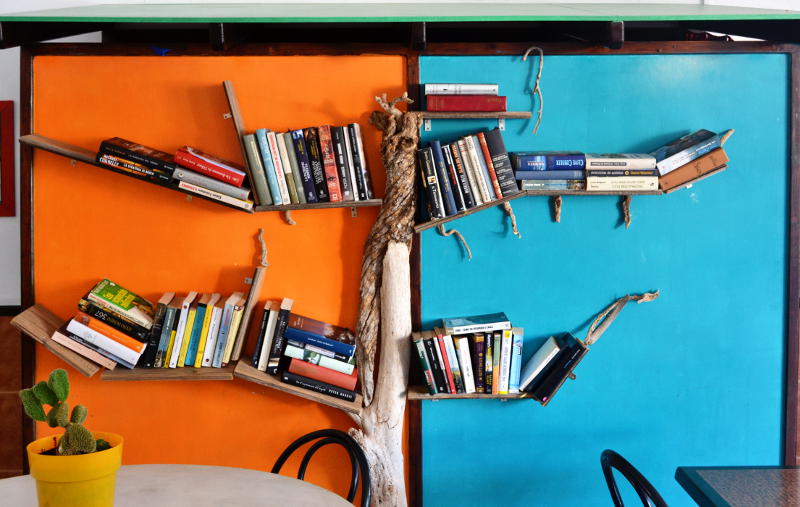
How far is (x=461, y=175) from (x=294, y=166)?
722 millimetres

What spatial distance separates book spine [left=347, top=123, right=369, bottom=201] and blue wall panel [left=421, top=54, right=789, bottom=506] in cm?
37

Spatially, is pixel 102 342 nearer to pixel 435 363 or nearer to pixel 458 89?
pixel 435 363

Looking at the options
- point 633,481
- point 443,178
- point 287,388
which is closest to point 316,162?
point 443,178

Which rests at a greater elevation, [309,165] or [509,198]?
[309,165]

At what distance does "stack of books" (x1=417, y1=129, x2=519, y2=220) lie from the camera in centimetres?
285

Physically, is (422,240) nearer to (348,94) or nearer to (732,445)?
(348,94)

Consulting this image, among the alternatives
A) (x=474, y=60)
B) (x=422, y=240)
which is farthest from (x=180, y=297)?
(x=474, y=60)

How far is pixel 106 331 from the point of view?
9.18 ft

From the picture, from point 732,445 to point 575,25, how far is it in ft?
6.84

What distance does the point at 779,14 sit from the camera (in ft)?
8.64

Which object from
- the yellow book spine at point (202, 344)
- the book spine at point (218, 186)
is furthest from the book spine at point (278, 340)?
the book spine at point (218, 186)

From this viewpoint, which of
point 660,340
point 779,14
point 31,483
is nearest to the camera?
point 31,483

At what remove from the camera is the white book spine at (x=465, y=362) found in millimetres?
2881

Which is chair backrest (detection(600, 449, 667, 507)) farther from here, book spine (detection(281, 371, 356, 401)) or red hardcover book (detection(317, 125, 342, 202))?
red hardcover book (detection(317, 125, 342, 202))
